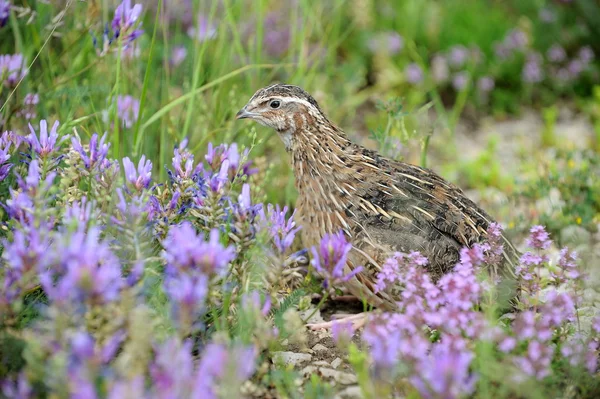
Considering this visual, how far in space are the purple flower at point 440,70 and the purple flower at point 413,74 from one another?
20 cm

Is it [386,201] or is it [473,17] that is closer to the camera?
[386,201]

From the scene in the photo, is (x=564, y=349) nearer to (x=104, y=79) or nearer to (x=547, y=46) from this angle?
(x=104, y=79)

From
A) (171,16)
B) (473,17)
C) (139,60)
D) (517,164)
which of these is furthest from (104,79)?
(473,17)

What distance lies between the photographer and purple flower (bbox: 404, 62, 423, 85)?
7.40 metres

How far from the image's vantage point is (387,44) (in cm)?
791

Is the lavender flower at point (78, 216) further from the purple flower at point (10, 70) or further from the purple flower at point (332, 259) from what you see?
the purple flower at point (10, 70)

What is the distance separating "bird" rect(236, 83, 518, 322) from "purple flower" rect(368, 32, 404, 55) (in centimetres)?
365

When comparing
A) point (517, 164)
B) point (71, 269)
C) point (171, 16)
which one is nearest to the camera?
point (71, 269)

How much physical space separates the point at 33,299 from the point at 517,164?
474 cm

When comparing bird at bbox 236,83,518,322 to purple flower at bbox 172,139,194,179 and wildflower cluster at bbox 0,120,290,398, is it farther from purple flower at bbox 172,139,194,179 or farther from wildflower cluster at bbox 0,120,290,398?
purple flower at bbox 172,139,194,179

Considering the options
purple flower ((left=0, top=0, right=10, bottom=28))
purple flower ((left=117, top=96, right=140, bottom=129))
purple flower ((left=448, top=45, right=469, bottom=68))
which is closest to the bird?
purple flower ((left=117, top=96, right=140, bottom=129))

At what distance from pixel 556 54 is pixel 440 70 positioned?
129cm

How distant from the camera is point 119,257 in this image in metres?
3.29

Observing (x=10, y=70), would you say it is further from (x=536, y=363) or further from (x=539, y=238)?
(x=536, y=363)
